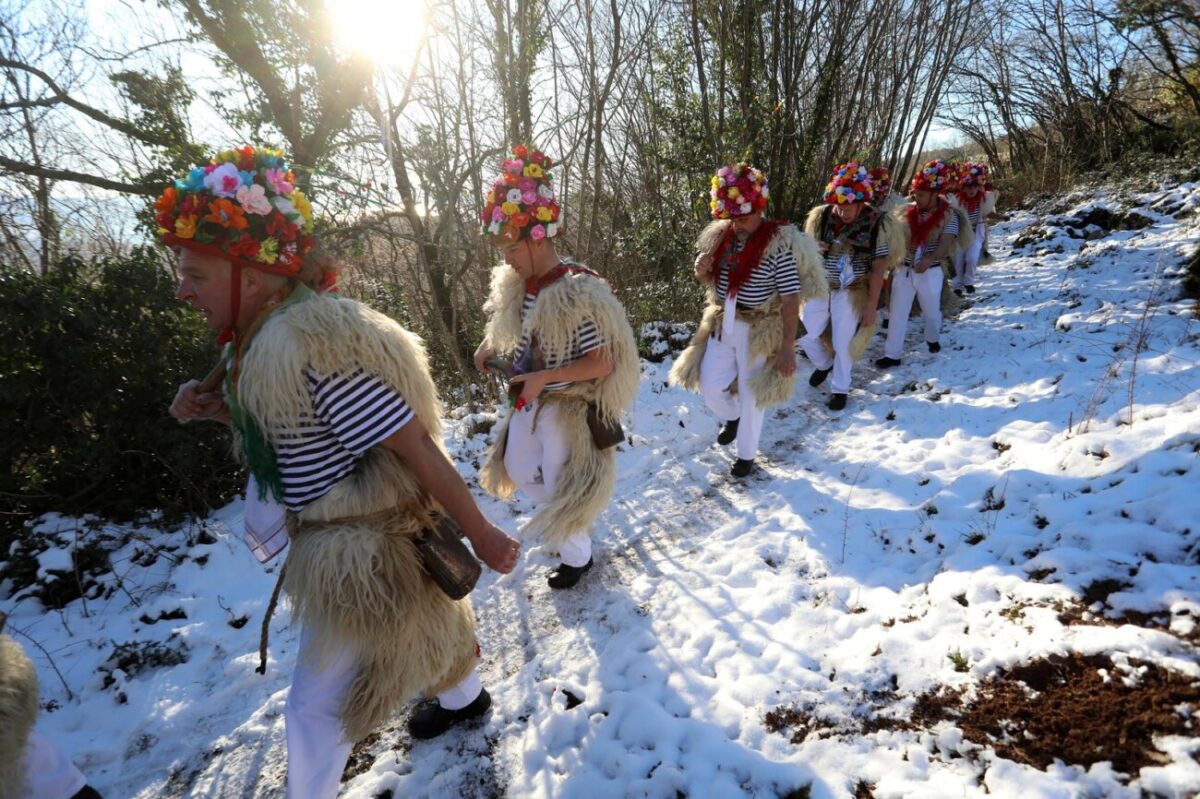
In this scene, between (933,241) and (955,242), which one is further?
(955,242)

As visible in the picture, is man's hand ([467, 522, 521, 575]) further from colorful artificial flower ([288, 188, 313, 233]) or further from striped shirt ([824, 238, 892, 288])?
striped shirt ([824, 238, 892, 288])

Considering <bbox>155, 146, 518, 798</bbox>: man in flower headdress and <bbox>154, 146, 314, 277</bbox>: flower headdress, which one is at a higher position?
<bbox>154, 146, 314, 277</bbox>: flower headdress

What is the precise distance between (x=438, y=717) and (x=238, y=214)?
2.21 m

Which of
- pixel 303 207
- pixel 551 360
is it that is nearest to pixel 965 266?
pixel 551 360

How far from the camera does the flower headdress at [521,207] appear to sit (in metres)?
2.90

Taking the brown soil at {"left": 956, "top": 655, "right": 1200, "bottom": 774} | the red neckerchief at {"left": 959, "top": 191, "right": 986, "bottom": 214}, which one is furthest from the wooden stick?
the red neckerchief at {"left": 959, "top": 191, "right": 986, "bottom": 214}

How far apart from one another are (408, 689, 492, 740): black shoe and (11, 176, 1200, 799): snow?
0.24ft

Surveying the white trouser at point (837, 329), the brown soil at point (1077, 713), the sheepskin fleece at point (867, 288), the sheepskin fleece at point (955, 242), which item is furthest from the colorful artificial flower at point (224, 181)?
the sheepskin fleece at point (955, 242)

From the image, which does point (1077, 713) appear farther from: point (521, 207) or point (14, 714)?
point (14, 714)

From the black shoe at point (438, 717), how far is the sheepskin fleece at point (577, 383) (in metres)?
0.86

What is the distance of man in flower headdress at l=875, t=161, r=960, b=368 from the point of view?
6.98 m

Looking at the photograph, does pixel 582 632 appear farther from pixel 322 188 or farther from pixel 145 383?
pixel 322 188

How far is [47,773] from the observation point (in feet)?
6.36

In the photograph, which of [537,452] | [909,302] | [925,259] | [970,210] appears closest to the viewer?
[537,452]
